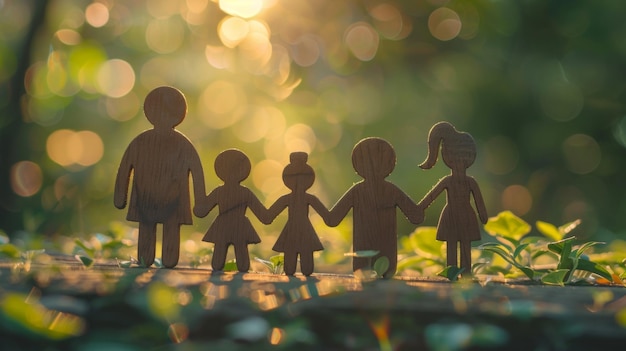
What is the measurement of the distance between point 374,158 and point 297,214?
214mm

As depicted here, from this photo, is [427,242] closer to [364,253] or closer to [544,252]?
[544,252]

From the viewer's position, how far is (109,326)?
2.88 ft

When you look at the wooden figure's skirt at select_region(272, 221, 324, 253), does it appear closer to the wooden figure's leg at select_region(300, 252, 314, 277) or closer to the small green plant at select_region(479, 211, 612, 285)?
the wooden figure's leg at select_region(300, 252, 314, 277)

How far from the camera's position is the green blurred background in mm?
3650

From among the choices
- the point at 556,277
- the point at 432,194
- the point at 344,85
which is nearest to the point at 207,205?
the point at 432,194

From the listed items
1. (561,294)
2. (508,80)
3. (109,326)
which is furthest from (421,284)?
(508,80)

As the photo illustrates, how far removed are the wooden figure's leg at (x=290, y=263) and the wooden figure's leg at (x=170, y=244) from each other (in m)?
0.26

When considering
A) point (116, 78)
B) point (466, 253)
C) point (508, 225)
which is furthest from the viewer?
point (116, 78)

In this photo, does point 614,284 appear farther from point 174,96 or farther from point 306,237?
point 174,96

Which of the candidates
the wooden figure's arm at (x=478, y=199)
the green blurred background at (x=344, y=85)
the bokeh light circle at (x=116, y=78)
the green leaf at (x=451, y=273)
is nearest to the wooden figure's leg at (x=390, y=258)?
the green leaf at (x=451, y=273)

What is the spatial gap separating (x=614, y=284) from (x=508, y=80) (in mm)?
2836

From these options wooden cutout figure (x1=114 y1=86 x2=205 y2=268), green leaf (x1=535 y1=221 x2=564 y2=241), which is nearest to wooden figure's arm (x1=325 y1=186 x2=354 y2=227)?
wooden cutout figure (x1=114 y1=86 x2=205 y2=268)

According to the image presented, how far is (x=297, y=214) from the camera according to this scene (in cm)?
131

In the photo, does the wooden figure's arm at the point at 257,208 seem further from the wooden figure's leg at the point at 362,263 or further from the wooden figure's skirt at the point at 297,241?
the wooden figure's leg at the point at 362,263
